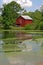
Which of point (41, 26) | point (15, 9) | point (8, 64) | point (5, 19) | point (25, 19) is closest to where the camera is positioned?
point (8, 64)

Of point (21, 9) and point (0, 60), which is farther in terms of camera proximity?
point (21, 9)

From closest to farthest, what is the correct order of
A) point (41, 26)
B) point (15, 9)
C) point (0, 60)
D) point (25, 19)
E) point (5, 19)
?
point (0, 60) → point (41, 26) → point (5, 19) → point (25, 19) → point (15, 9)

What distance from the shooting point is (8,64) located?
11.0 metres

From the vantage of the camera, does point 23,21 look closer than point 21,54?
No

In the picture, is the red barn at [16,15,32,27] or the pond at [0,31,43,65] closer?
the pond at [0,31,43,65]

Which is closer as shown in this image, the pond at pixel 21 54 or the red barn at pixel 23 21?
the pond at pixel 21 54

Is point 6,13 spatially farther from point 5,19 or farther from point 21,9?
point 21,9

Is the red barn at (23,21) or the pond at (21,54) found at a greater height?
the pond at (21,54)

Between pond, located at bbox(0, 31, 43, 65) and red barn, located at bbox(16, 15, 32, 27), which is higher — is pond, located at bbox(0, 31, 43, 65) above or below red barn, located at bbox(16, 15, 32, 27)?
above

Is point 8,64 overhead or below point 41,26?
overhead

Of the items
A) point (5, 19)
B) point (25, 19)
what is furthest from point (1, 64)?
point (25, 19)

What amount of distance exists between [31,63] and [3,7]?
65692 millimetres

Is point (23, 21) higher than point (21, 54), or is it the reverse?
point (21, 54)

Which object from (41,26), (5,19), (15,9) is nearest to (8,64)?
(41,26)
